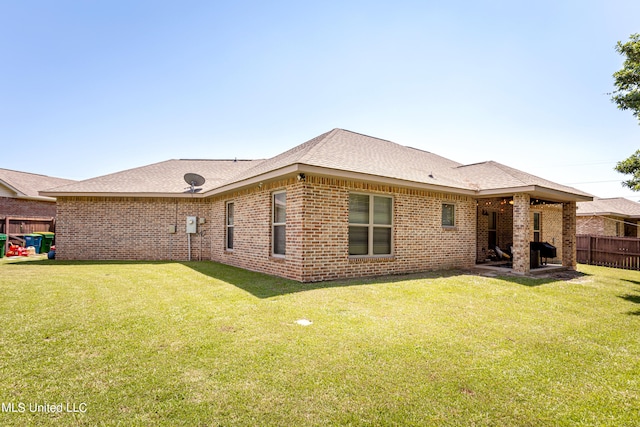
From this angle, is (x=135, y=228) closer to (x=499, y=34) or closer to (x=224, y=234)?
(x=224, y=234)

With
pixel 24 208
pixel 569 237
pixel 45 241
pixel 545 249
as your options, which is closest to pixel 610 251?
pixel 569 237

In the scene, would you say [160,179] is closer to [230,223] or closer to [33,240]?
[230,223]

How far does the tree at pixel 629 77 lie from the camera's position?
8.47 m

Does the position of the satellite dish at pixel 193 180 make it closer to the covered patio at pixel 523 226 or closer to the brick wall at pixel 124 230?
the brick wall at pixel 124 230

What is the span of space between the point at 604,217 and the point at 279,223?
22111 millimetres

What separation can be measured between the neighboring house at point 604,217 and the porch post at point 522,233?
14.4 m

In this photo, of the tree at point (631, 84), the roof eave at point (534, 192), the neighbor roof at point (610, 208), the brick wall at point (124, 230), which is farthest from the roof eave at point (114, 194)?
the neighbor roof at point (610, 208)

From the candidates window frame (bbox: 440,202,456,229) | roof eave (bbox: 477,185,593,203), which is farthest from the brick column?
window frame (bbox: 440,202,456,229)

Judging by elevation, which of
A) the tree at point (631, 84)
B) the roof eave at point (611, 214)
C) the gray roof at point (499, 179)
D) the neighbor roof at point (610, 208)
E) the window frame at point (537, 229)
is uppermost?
the tree at point (631, 84)

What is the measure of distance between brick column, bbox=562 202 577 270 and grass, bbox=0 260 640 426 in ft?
21.8

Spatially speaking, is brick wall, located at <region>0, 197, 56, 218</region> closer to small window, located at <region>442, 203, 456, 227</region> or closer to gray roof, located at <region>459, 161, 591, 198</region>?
small window, located at <region>442, 203, 456, 227</region>

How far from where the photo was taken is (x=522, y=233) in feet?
31.3

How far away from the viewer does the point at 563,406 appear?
2.50m

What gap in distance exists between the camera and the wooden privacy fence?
13195mm
